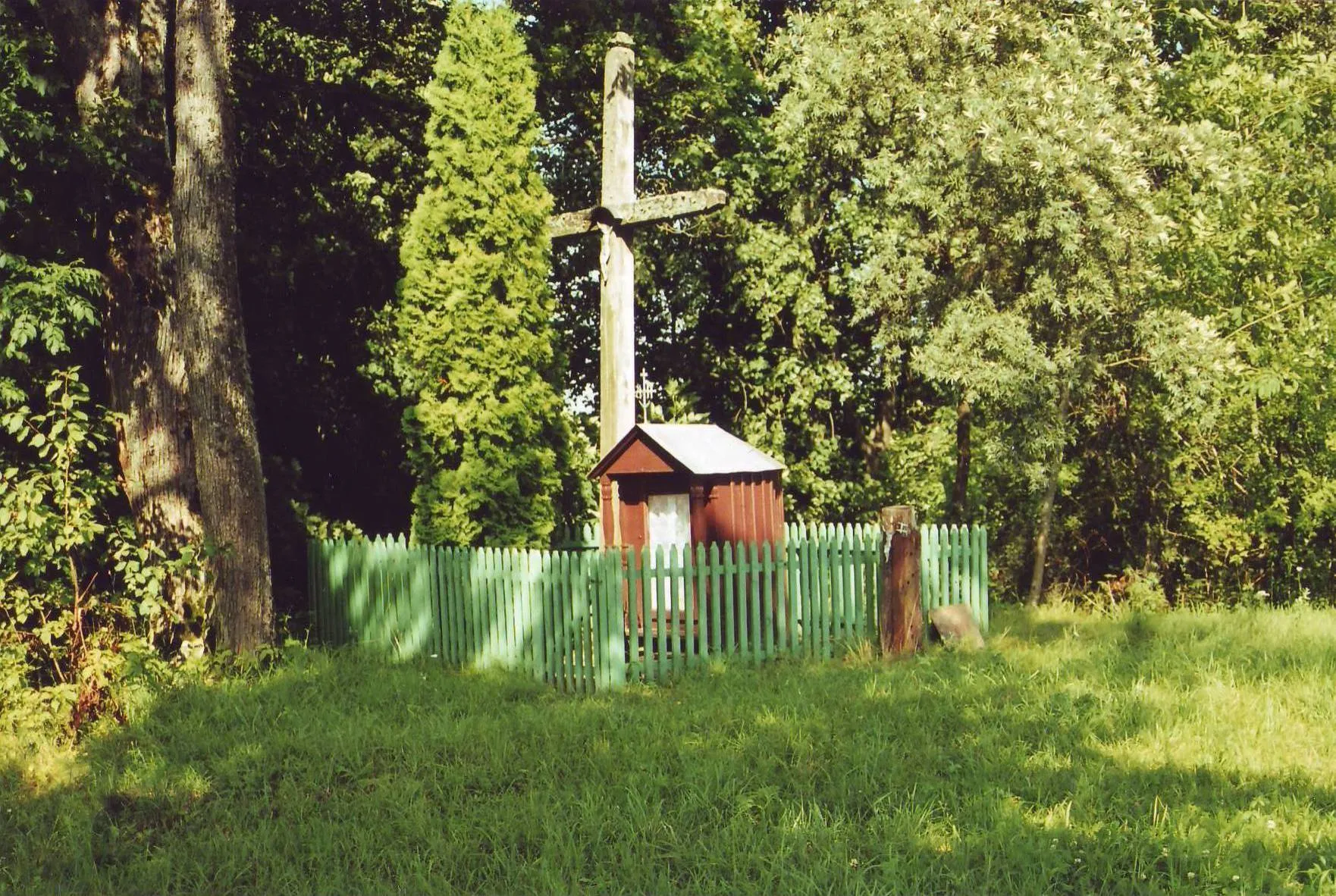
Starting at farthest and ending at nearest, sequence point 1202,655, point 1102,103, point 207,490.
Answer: point 1102,103
point 207,490
point 1202,655

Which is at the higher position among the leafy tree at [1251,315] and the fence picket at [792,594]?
the leafy tree at [1251,315]

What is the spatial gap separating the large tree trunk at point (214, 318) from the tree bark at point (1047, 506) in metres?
8.95

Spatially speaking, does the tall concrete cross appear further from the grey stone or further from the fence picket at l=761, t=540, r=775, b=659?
the grey stone

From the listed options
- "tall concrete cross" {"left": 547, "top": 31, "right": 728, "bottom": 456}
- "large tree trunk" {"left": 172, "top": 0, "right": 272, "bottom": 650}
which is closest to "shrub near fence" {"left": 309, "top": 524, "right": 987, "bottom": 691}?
"large tree trunk" {"left": 172, "top": 0, "right": 272, "bottom": 650}

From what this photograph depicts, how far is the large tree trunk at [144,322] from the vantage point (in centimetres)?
929

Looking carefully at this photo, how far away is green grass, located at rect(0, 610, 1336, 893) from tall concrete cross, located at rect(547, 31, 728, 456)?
335cm

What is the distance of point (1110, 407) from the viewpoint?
1401 cm

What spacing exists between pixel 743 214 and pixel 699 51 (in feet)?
7.88

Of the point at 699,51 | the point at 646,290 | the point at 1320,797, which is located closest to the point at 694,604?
the point at 1320,797

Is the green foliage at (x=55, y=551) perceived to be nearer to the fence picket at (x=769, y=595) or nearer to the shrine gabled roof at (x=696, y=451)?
the shrine gabled roof at (x=696, y=451)

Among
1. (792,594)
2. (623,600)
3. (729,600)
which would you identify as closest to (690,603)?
(729,600)

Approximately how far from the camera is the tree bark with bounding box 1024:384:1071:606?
12480 mm

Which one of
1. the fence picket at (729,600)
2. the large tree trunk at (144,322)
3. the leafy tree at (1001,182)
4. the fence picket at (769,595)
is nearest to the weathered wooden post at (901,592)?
the fence picket at (769,595)

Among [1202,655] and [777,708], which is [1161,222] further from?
[777,708]
